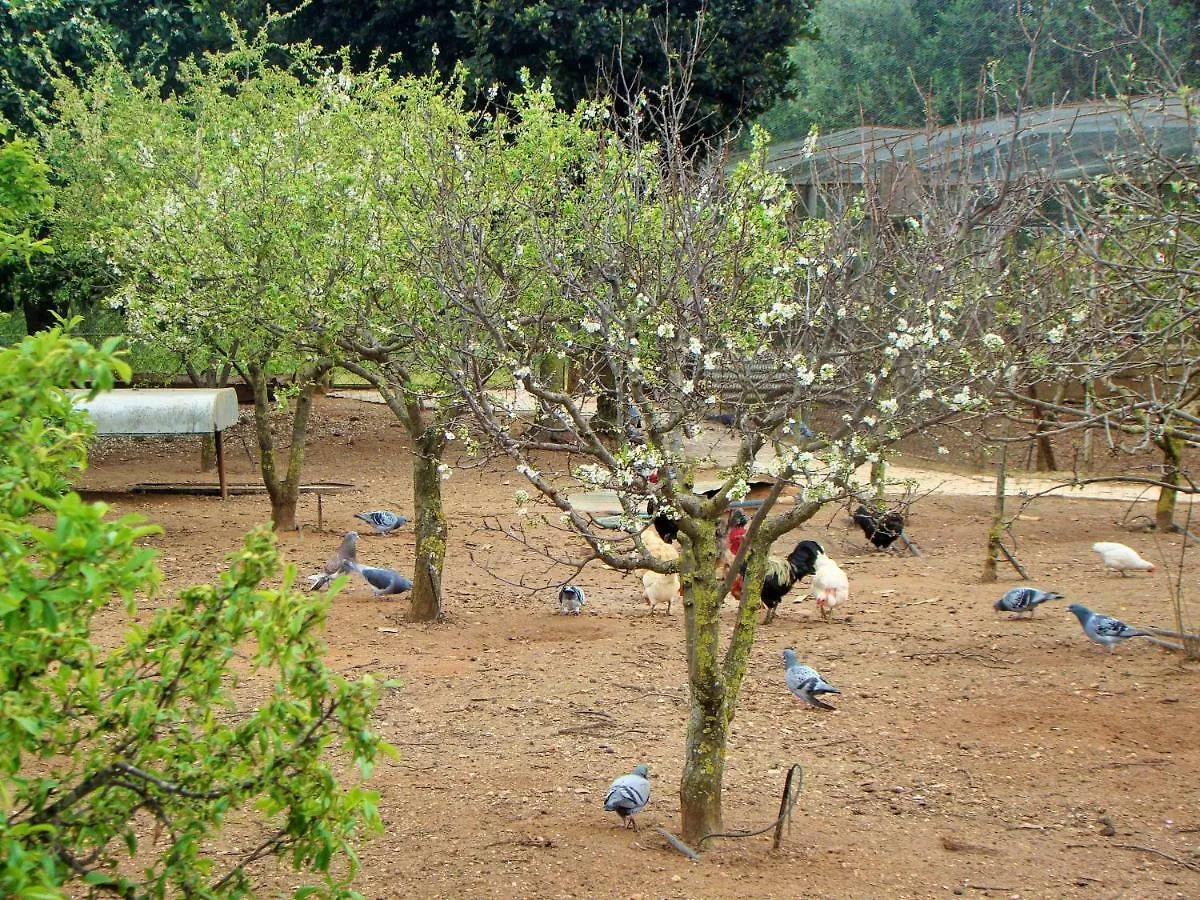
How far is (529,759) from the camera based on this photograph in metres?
6.88

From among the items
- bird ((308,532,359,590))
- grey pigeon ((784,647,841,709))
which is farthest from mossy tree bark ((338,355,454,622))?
grey pigeon ((784,647,841,709))

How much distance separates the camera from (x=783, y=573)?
1016 cm

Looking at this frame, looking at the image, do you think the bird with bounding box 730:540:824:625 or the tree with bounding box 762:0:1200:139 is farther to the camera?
the tree with bounding box 762:0:1200:139

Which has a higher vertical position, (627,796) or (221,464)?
(627,796)

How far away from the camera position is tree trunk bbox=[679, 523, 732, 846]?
5328 mm

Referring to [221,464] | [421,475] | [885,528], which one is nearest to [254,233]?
[421,475]

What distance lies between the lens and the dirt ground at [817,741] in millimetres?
5328

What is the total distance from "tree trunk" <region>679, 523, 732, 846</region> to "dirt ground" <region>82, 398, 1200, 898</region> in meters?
0.21

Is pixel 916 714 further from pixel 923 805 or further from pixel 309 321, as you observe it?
pixel 309 321

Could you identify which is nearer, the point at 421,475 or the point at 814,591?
the point at 421,475

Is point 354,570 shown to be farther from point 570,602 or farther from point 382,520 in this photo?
point 382,520

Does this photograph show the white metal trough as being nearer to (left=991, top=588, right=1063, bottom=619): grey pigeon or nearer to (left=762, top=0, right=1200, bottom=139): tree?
(left=991, top=588, right=1063, bottom=619): grey pigeon

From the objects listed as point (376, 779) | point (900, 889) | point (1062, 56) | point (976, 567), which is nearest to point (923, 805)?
point (900, 889)

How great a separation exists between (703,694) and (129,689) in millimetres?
3104
